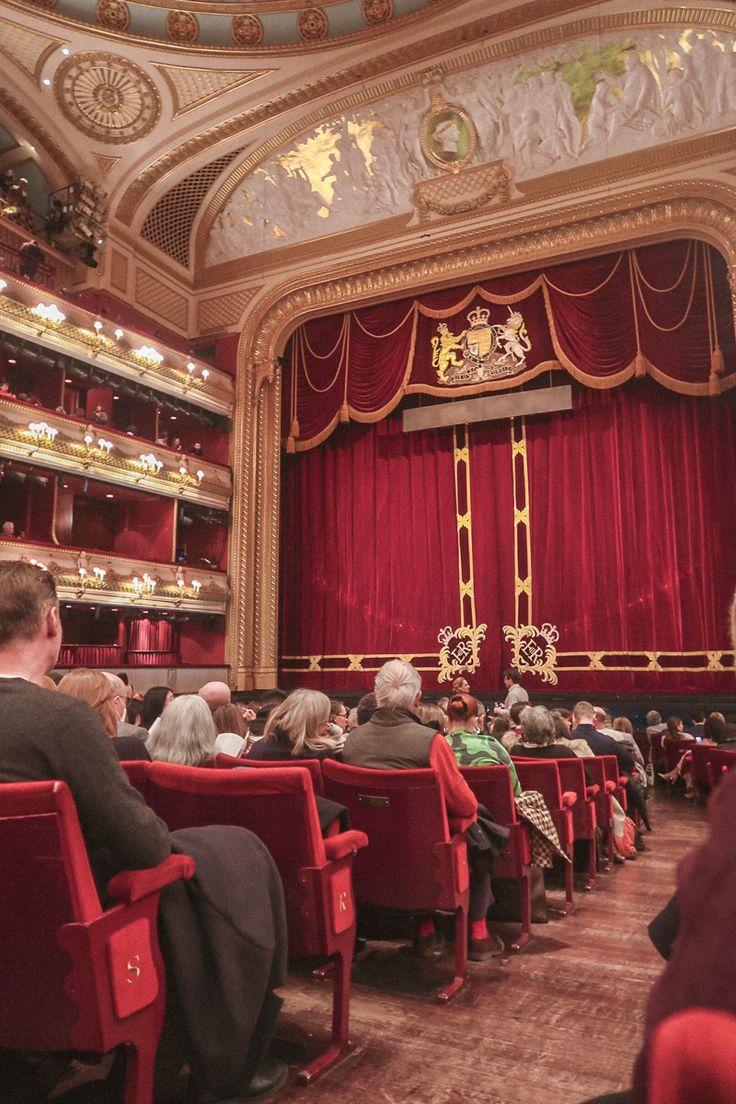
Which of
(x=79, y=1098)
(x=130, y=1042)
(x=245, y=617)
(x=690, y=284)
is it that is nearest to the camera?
(x=130, y=1042)

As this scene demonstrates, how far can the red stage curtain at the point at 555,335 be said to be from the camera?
9.76m

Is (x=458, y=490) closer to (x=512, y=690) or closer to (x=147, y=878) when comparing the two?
(x=512, y=690)

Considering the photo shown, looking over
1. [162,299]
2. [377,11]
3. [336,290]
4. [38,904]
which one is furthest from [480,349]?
[38,904]

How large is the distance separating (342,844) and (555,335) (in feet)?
31.6

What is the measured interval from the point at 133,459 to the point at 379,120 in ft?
18.4

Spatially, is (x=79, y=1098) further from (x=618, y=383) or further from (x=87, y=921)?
(x=618, y=383)

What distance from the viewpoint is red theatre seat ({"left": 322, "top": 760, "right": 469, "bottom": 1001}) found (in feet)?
7.97

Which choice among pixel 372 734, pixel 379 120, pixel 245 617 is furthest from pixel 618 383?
pixel 372 734

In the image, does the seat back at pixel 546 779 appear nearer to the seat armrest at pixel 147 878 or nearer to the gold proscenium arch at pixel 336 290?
the seat armrest at pixel 147 878

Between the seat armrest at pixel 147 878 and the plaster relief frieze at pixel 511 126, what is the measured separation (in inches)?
411

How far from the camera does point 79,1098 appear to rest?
176 cm

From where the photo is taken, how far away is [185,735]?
248 centimetres

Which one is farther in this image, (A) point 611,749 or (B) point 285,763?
(A) point 611,749

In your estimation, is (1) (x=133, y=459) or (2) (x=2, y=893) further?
(1) (x=133, y=459)
